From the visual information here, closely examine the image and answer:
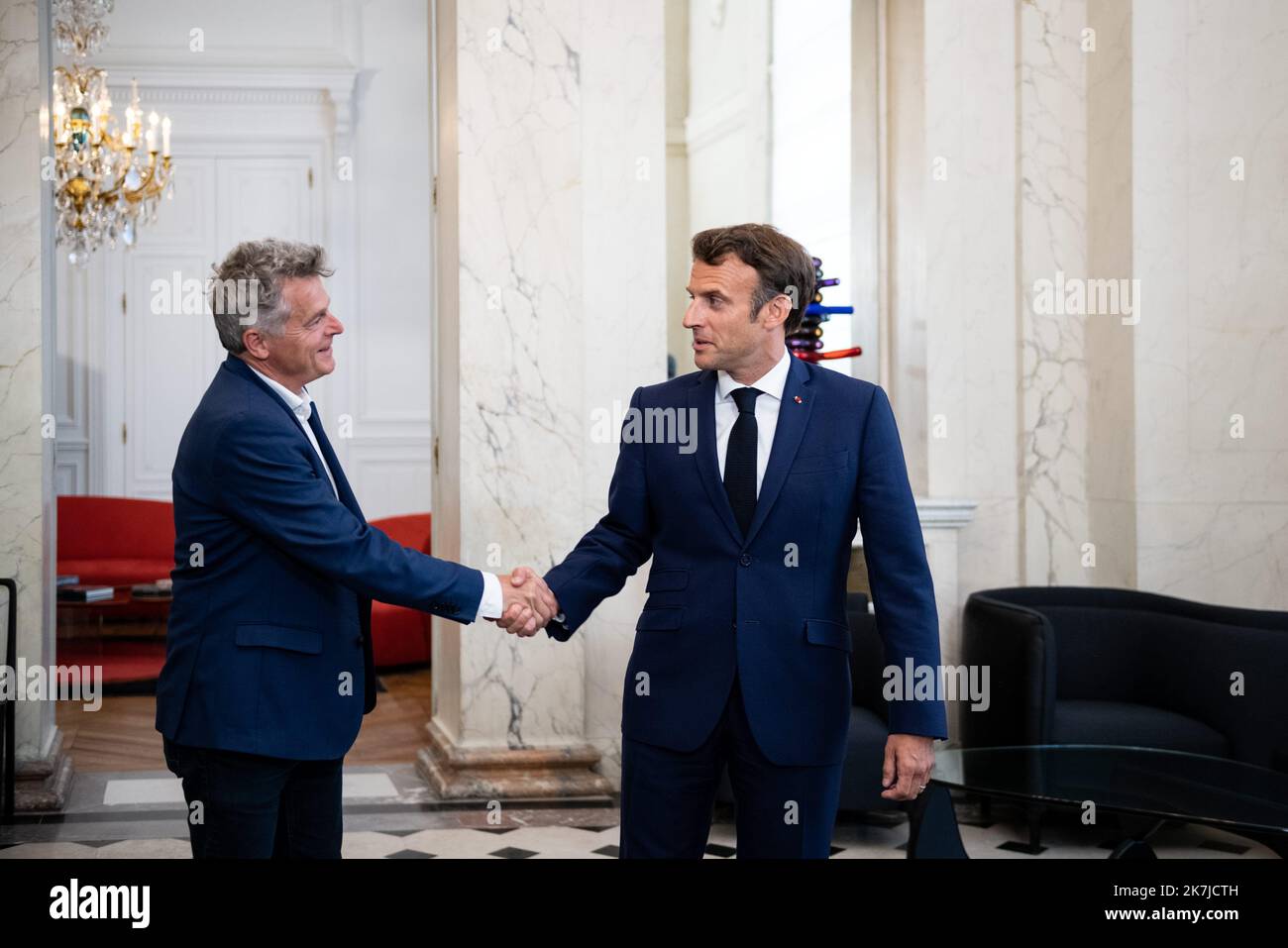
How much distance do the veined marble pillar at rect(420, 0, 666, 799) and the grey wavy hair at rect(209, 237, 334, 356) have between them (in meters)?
2.66

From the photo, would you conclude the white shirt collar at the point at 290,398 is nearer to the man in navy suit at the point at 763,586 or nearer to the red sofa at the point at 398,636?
the man in navy suit at the point at 763,586

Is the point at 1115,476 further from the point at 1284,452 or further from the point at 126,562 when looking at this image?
the point at 126,562

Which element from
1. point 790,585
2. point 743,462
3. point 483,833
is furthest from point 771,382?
point 483,833

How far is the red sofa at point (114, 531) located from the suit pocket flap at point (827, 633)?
763 cm

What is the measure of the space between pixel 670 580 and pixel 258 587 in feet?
2.60

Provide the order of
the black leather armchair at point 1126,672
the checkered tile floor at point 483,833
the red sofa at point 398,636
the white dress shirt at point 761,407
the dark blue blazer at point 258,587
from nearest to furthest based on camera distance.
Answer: the dark blue blazer at point 258,587 < the white dress shirt at point 761,407 < the checkered tile floor at point 483,833 < the black leather armchair at point 1126,672 < the red sofa at point 398,636

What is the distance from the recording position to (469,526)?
530 centimetres

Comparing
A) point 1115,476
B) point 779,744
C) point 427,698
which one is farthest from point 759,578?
point 427,698

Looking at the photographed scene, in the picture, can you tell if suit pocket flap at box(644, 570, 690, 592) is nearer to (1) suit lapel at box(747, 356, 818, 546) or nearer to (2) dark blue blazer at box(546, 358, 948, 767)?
(2) dark blue blazer at box(546, 358, 948, 767)

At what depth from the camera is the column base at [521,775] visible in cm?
525

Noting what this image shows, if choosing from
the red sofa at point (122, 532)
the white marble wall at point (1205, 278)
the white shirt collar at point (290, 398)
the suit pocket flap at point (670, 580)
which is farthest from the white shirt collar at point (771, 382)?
the red sofa at point (122, 532)

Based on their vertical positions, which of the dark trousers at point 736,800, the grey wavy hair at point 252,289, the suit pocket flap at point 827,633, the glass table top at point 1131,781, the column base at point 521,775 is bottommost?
the column base at point 521,775

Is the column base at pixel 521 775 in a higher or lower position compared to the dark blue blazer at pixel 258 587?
lower

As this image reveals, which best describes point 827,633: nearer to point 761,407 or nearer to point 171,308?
point 761,407
